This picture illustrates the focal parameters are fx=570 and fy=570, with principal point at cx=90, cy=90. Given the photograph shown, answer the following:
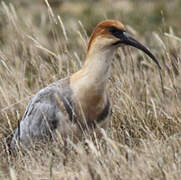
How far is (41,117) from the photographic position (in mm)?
4562

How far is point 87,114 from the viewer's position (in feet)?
13.9

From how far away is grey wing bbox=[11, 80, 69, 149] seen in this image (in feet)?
14.3

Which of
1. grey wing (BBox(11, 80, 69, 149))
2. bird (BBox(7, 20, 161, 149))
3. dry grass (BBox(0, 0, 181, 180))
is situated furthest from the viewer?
grey wing (BBox(11, 80, 69, 149))

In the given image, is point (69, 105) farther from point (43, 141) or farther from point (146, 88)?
point (146, 88)

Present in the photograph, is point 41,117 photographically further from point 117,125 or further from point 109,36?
point 109,36

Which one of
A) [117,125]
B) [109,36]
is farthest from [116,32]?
[117,125]

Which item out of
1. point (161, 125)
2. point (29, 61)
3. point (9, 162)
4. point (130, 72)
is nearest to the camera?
point (9, 162)

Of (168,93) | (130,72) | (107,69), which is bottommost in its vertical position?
(168,93)

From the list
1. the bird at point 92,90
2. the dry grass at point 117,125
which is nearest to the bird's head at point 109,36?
the bird at point 92,90

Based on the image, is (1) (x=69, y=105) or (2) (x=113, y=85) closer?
(1) (x=69, y=105)

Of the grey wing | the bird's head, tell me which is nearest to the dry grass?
the grey wing

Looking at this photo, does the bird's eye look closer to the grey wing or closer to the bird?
the bird

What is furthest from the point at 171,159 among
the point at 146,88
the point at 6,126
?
the point at 6,126

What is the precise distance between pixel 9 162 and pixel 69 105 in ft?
1.96
